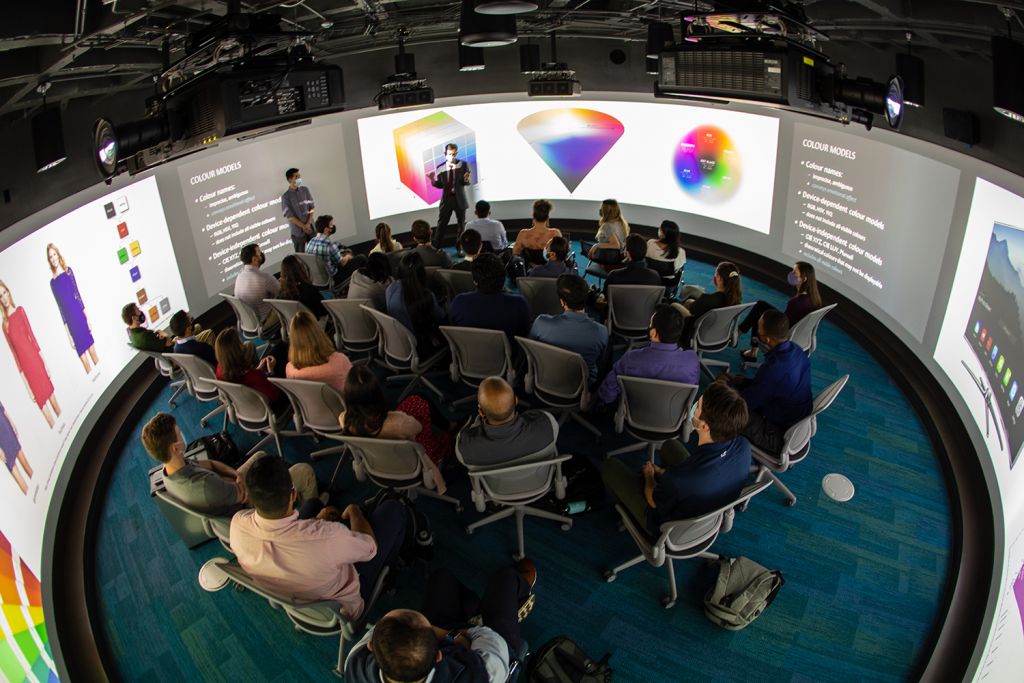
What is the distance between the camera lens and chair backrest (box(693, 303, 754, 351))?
4977mm

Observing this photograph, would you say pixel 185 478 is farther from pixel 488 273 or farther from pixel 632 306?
pixel 632 306

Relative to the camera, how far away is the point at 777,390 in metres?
3.99

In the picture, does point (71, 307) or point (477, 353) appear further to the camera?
point (71, 307)

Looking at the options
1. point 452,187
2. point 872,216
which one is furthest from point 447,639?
point 452,187

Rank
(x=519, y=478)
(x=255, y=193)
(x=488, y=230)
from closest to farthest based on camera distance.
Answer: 1. (x=519, y=478)
2. (x=488, y=230)
3. (x=255, y=193)

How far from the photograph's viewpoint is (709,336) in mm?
5227

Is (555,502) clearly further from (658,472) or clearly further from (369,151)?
(369,151)

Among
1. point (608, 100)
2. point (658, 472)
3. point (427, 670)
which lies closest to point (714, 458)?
point (658, 472)

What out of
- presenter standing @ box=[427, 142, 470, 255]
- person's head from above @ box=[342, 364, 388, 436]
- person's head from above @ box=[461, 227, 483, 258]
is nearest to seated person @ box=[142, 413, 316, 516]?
person's head from above @ box=[342, 364, 388, 436]

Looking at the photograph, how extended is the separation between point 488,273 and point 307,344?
1425mm

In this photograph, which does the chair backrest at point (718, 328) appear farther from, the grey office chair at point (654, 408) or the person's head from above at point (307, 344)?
the person's head from above at point (307, 344)

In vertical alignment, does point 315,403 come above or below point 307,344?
below

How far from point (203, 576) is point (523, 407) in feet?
8.92

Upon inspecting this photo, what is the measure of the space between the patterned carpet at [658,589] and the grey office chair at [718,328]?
1.10 m
